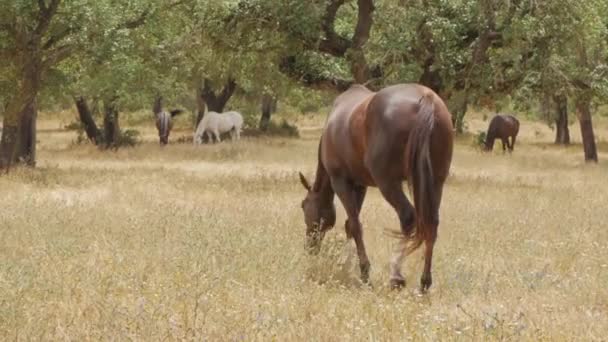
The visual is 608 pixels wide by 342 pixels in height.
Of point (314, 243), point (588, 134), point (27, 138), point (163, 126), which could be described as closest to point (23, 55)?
point (27, 138)

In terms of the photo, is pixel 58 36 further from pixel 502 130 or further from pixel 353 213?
pixel 502 130

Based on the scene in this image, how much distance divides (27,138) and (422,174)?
18.0m

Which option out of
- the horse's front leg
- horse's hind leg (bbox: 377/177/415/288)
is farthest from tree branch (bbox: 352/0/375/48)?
horse's hind leg (bbox: 377/177/415/288)

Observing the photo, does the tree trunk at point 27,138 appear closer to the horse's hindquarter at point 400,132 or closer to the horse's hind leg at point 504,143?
the horse's hindquarter at point 400,132

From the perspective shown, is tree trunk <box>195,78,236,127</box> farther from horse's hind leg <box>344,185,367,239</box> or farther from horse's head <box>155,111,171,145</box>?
horse's hind leg <box>344,185,367,239</box>

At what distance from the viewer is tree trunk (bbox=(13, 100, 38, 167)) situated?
2230 cm

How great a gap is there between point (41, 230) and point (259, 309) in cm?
444

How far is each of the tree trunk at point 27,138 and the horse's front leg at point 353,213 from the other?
15.6m

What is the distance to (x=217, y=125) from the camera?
3600cm

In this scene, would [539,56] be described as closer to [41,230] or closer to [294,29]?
[294,29]

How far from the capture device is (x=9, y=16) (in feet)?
59.2

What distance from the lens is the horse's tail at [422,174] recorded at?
6984 millimetres

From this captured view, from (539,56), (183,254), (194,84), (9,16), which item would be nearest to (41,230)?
(183,254)

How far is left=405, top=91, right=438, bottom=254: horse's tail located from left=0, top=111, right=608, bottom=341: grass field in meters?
0.57
